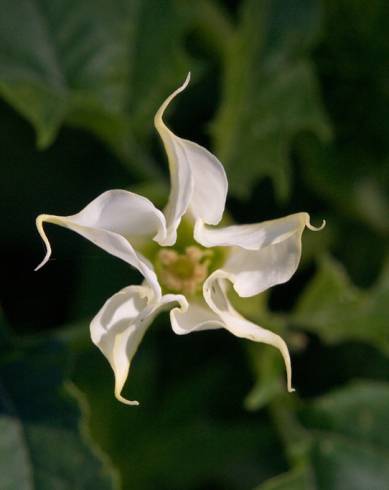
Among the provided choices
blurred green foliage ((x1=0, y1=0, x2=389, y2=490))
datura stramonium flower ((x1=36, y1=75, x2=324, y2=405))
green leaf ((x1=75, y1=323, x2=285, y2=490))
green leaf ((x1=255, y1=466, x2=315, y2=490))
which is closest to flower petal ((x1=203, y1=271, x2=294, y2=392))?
datura stramonium flower ((x1=36, y1=75, x2=324, y2=405))

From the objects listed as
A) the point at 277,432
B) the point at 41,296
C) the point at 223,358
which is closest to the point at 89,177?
the point at 41,296

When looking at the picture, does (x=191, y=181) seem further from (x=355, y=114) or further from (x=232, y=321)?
(x=355, y=114)

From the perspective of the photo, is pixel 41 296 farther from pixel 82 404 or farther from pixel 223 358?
pixel 82 404

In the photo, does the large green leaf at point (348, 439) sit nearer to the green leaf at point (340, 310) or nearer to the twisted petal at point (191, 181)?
the green leaf at point (340, 310)

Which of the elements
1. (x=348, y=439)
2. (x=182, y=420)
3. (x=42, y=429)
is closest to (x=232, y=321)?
(x=42, y=429)

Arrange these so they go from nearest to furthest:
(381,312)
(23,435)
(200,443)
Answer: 1. (23,435)
2. (381,312)
3. (200,443)
